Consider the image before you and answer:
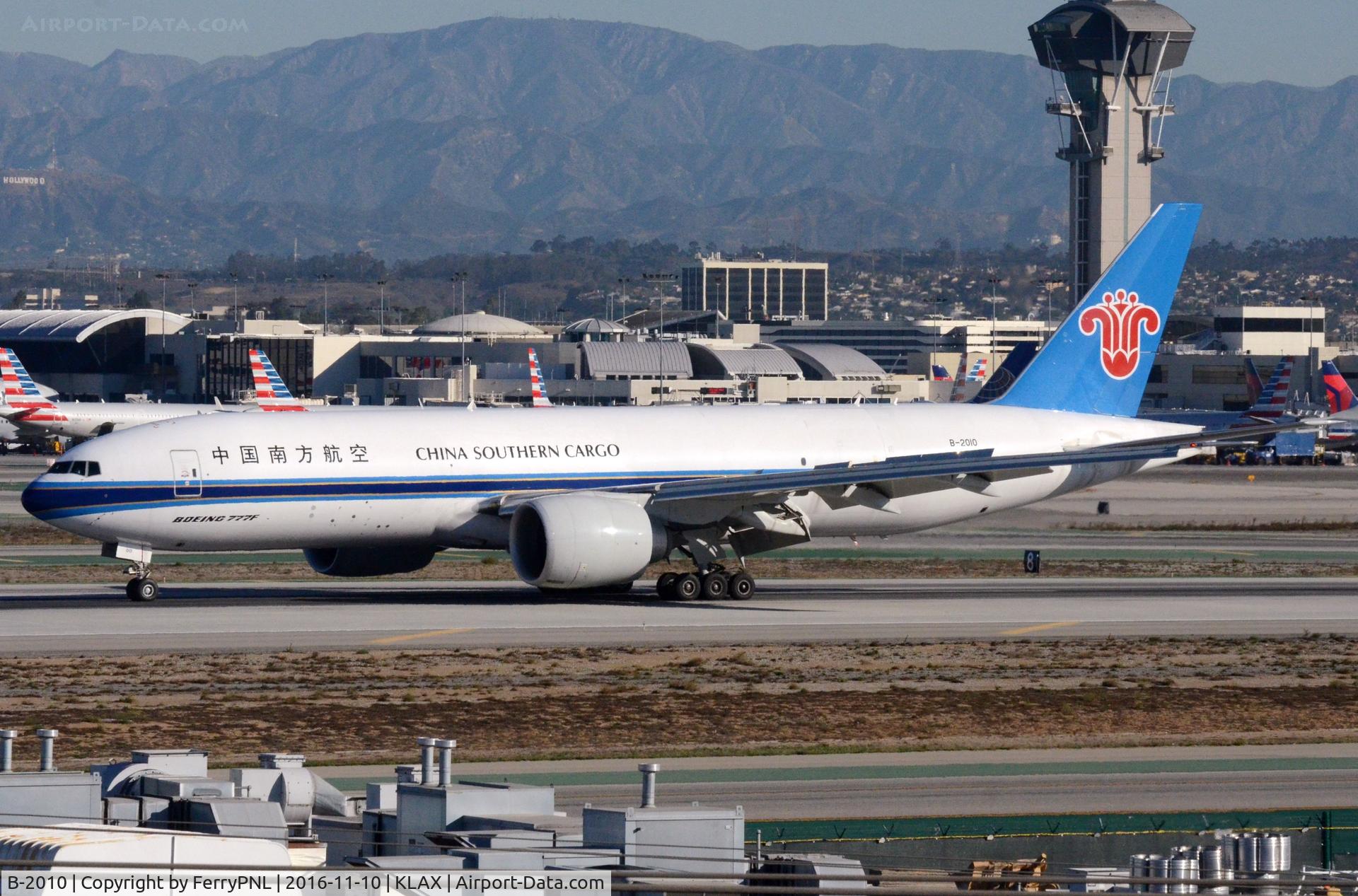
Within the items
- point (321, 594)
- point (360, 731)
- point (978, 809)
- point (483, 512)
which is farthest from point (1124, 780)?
point (321, 594)

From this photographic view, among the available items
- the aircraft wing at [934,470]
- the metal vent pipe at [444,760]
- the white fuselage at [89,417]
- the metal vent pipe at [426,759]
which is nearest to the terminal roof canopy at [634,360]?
the white fuselage at [89,417]

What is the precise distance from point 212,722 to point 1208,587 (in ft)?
95.6

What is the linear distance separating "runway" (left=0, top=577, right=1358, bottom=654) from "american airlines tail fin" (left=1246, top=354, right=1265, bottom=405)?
128 m

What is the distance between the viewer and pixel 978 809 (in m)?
22.2

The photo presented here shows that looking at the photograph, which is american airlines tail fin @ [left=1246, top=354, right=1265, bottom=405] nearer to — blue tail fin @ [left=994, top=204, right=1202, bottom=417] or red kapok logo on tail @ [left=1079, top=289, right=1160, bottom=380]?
blue tail fin @ [left=994, top=204, right=1202, bottom=417]

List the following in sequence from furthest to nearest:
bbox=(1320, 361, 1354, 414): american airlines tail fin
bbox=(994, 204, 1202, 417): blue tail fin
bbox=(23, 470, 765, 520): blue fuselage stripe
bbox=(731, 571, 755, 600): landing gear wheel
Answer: bbox=(1320, 361, 1354, 414): american airlines tail fin, bbox=(994, 204, 1202, 417): blue tail fin, bbox=(731, 571, 755, 600): landing gear wheel, bbox=(23, 470, 765, 520): blue fuselage stripe

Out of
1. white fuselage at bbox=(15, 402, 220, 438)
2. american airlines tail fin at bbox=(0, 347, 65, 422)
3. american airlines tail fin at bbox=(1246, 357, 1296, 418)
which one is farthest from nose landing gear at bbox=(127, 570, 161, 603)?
american airlines tail fin at bbox=(1246, 357, 1296, 418)

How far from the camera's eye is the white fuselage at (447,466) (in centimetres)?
4022

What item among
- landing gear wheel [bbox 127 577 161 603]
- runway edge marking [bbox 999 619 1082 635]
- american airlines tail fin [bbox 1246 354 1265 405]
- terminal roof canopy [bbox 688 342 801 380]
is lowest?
runway edge marking [bbox 999 619 1082 635]

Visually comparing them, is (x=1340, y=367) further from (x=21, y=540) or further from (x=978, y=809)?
(x=978, y=809)

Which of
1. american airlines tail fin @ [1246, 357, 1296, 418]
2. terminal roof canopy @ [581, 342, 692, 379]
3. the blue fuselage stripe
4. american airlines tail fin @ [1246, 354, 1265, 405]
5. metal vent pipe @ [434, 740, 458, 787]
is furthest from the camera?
terminal roof canopy @ [581, 342, 692, 379]

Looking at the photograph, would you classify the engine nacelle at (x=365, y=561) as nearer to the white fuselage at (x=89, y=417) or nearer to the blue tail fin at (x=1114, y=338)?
the blue tail fin at (x=1114, y=338)

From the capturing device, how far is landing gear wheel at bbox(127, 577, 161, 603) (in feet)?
138

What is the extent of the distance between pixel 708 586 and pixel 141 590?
12.6 meters
